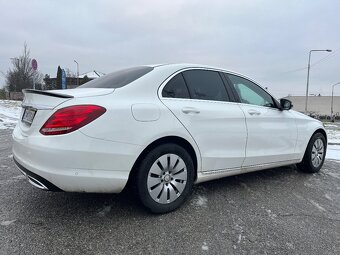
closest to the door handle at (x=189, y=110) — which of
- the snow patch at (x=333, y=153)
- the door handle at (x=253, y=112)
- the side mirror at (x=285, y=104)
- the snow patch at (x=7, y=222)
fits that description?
the door handle at (x=253, y=112)

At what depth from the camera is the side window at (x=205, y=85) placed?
360 centimetres

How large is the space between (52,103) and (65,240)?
1.18 metres

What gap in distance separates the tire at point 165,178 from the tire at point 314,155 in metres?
2.55

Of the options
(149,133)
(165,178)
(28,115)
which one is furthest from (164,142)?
(28,115)

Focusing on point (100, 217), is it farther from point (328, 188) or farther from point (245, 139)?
point (328, 188)

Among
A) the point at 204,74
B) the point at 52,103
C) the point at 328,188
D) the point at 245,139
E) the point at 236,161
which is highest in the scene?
the point at 204,74

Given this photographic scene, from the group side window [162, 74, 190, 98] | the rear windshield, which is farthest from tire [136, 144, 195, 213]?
the rear windshield

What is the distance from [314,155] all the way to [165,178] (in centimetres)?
312

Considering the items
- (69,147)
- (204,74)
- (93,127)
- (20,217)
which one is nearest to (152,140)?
(93,127)

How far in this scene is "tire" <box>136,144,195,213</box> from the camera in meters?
3.04

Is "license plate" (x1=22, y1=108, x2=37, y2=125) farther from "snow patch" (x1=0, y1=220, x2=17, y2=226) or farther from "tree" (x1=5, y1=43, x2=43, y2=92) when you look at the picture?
"tree" (x1=5, y1=43, x2=43, y2=92)

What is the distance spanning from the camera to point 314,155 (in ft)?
17.1

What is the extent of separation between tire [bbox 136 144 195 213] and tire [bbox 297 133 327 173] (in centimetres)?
255

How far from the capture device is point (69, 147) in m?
2.67
